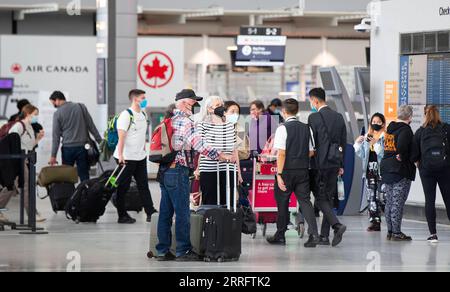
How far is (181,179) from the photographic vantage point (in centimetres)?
1046

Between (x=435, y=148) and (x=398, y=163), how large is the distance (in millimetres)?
439

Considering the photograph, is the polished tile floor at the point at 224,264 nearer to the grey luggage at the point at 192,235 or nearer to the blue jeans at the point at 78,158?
the grey luggage at the point at 192,235

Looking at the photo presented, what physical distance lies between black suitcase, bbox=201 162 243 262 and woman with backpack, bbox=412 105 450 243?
275cm

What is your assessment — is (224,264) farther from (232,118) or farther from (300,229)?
(300,229)

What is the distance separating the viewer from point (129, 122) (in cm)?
1462

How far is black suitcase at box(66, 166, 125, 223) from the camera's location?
14797mm

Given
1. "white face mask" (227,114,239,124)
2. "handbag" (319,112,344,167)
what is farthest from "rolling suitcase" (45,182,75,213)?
"handbag" (319,112,344,167)

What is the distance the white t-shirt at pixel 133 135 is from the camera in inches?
574

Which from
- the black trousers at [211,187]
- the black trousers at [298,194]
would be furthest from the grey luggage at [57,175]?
the black trousers at [298,194]

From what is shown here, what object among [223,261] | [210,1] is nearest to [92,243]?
[223,261]

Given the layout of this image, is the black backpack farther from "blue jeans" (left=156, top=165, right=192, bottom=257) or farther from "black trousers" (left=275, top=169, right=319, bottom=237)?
"blue jeans" (left=156, top=165, right=192, bottom=257)

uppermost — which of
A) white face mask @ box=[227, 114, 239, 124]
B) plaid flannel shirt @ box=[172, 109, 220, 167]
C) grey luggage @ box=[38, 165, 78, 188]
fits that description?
white face mask @ box=[227, 114, 239, 124]
